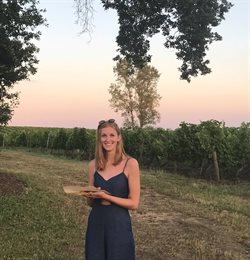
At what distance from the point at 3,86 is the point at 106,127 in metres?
11.6

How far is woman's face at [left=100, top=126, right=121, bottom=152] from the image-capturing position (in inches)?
176

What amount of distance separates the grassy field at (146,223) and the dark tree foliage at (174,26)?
14.0 feet

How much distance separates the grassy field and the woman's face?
4249 millimetres

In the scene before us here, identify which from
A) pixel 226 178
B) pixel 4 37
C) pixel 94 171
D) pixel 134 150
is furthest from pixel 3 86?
pixel 134 150

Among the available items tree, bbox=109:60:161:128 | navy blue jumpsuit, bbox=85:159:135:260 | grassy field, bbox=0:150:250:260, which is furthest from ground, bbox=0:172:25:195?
tree, bbox=109:60:161:128

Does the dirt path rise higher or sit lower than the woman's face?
lower

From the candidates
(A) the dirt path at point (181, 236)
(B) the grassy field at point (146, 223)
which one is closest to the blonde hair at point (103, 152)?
(B) the grassy field at point (146, 223)

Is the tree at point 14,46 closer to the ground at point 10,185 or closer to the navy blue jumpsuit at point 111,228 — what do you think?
the ground at point 10,185

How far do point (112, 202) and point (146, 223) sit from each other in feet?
24.4

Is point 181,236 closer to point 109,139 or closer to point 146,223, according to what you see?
point 146,223

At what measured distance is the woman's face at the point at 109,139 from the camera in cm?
446

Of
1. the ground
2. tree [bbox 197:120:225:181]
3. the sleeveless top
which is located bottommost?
the ground

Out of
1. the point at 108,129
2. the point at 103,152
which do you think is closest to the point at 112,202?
the point at 103,152

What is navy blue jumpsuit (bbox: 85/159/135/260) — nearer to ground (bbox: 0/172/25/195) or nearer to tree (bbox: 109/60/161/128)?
ground (bbox: 0/172/25/195)
